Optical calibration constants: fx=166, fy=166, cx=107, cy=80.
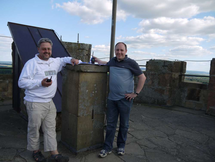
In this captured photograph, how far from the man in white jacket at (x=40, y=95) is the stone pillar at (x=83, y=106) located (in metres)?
0.33

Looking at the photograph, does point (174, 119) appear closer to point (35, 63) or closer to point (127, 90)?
point (127, 90)

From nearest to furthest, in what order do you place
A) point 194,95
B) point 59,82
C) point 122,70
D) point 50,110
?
point 50,110 → point 122,70 → point 59,82 → point 194,95

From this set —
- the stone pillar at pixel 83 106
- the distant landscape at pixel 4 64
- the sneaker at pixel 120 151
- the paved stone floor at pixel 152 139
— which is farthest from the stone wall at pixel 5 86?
the sneaker at pixel 120 151

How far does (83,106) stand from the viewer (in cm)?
257

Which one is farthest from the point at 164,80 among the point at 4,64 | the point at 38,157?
the point at 4,64

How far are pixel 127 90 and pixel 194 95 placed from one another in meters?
4.34

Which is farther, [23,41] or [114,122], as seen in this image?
[23,41]

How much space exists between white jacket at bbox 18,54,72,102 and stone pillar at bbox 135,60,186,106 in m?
4.64

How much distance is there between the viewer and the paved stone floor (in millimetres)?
2586

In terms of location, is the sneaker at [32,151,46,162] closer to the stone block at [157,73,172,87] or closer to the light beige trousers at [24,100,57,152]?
the light beige trousers at [24,100,57,152]

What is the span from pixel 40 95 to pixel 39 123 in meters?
0.39

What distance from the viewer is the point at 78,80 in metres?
2.49

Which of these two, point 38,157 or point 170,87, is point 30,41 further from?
point 170,87

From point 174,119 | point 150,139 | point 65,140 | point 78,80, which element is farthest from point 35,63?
point 174,119
